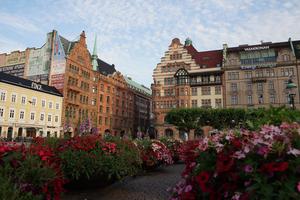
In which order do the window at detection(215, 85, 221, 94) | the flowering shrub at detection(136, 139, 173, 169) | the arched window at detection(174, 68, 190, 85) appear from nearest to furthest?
1. the flowering shrub at detection(136, 139, 173, 169)
2. the window at detection(215, 85, 221, 94)
3. the arched window at detection(174, 68, 190, 85)

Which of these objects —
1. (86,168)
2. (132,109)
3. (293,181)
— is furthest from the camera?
(132,109)

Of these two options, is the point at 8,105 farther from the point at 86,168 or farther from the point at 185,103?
the point at 86,168

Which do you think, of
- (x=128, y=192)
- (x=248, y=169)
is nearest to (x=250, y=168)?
(x=248, y=169)

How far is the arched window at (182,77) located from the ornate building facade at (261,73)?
744 cm

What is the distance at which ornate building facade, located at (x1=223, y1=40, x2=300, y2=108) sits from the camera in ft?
156

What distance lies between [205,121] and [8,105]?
29.9 metres

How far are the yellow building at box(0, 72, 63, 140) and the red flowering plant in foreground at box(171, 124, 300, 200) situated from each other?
40.3m

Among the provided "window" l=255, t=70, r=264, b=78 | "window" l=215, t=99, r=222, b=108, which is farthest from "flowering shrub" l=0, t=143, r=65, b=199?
"window" l=255, t=70, r=264, b=78

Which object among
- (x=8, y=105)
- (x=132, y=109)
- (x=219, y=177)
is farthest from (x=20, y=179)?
(x=132, y=109)

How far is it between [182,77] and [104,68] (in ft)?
78.2

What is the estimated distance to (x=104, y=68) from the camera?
6788cm

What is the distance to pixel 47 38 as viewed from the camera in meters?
51.2

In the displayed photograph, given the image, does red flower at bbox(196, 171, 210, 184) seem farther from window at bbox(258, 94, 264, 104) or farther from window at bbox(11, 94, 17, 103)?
window at bbox(258, 94, 264, 104)

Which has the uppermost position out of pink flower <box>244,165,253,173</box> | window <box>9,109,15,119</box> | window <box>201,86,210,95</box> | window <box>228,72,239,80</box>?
window <box>228,72,239,80</box>
